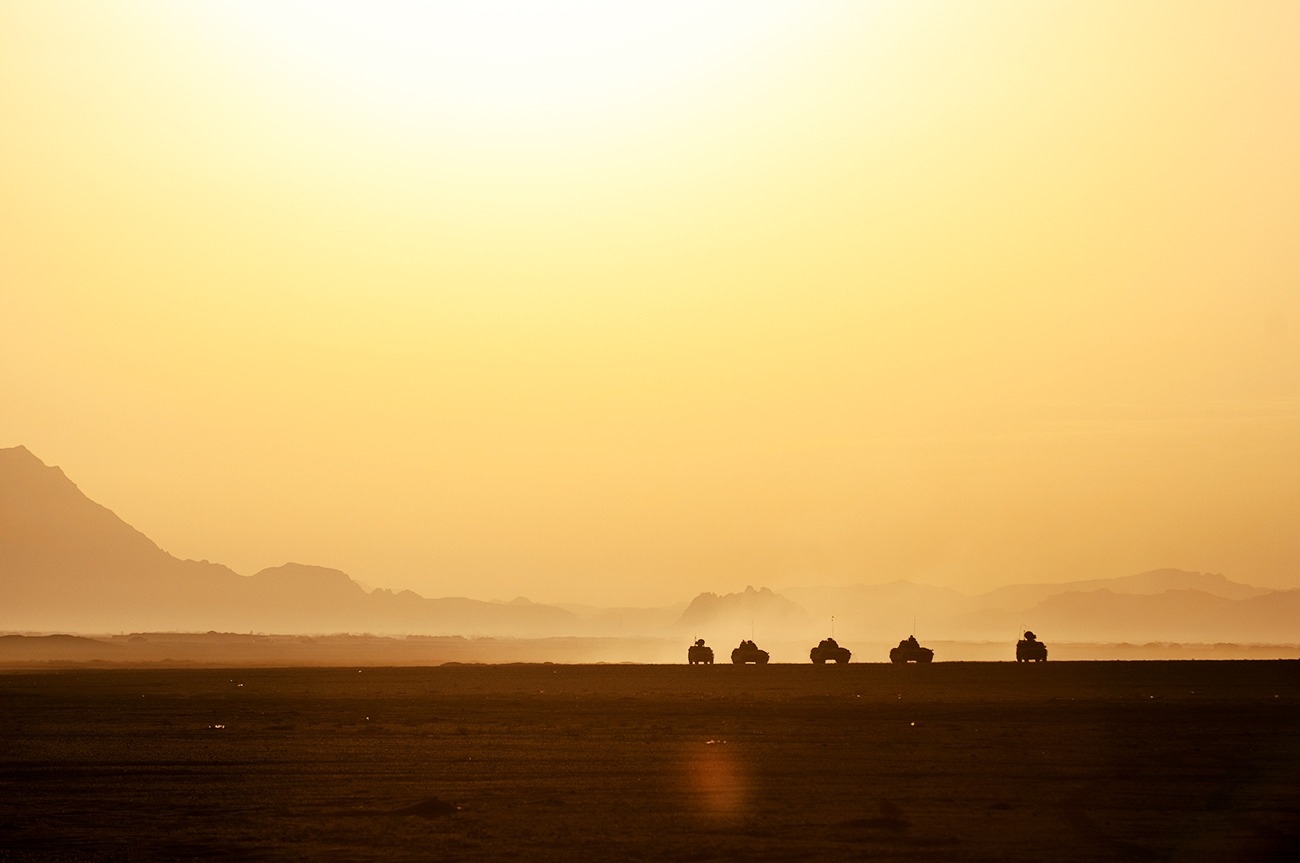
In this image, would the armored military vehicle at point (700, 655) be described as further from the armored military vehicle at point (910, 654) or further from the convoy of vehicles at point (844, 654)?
the armored military vehicle at point (910, 654)

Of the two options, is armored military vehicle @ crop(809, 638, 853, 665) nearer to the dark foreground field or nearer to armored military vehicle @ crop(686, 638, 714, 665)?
armored military vehicle @ crop(686, 638, 714, 665)

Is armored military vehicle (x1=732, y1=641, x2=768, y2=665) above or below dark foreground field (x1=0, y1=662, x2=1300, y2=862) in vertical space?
above

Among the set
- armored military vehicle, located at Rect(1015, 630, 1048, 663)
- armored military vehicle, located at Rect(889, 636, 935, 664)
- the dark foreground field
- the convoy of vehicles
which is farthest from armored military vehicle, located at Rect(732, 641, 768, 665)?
the dark foreground field

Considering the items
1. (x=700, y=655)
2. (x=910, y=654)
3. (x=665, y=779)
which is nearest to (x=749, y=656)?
(x=700, y=655)

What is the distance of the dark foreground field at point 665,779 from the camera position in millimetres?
24281

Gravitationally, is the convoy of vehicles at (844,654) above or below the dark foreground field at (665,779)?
above

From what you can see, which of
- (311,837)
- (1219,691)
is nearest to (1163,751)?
(311,837)

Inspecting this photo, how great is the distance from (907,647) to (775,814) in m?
109

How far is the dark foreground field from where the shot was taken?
79.7ft

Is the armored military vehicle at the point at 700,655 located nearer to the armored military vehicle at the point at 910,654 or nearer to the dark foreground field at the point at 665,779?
the armored military vehicle at the point at 910,654

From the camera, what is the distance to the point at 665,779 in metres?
33.6

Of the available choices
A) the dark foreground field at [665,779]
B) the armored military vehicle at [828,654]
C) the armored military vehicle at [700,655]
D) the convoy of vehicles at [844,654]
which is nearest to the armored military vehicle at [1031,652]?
the convoy of vehicles at [844,654]

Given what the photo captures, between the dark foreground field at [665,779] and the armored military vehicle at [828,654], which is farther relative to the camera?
the armored military vehicle at [828,654]

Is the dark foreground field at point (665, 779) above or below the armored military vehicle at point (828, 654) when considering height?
below
